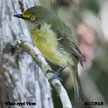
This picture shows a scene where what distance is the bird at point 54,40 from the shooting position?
155 inches

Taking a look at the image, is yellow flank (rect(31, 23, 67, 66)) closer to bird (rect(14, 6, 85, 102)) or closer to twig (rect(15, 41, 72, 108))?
bird (rect(14, 6, 85, 102))

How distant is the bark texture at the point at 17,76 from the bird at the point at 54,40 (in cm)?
28

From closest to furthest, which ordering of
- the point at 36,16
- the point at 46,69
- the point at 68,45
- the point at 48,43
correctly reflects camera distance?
the point at 46,69 < the point at 48,43 < the point at 68,45 < the point at 36,16

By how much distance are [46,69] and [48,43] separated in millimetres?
490

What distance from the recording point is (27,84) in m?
4.20

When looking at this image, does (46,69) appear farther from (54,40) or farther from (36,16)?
(36,16)

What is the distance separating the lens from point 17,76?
13.7 ft

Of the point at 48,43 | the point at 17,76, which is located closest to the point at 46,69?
the point at 48,43

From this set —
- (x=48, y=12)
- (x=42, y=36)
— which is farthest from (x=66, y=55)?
(x=48, y=12)

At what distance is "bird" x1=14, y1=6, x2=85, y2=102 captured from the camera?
394 centimetres

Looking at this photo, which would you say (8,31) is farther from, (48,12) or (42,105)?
(42,105)

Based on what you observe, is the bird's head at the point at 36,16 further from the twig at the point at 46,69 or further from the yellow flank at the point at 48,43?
the twig at the point at 46,69

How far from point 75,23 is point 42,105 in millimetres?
1822

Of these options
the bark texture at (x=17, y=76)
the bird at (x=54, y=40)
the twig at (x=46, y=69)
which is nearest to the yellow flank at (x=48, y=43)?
the bird at (x=54, y=40)
